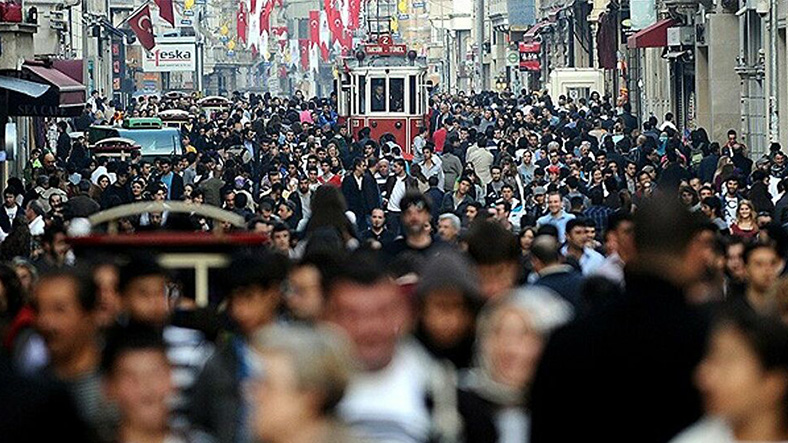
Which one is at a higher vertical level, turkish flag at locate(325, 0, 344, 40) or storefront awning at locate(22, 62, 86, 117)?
turkish flag at locate(325, 0, 344, 40)

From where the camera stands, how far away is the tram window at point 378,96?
156 feet

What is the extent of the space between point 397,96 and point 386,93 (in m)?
0.27

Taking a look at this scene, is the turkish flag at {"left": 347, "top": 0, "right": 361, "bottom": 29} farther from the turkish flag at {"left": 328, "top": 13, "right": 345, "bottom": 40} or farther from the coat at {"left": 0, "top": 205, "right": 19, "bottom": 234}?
the coat at {"left": 0, "top": 205, "right": 19, "bottom": 234}

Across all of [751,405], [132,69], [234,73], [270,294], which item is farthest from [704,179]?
[234,73]

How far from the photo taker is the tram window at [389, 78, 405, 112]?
4750cm

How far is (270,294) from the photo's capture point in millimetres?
8781

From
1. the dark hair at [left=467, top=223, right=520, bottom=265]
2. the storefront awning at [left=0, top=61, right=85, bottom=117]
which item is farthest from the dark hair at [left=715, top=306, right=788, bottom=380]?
the storefront awning at [left=0, top=61, right=85, bottom=117]

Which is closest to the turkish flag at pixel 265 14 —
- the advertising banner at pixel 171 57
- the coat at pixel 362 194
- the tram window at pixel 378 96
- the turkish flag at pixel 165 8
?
the advertising banner at pixel 171 57

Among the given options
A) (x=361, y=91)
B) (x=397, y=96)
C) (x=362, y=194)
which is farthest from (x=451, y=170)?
(x=361, y=91)

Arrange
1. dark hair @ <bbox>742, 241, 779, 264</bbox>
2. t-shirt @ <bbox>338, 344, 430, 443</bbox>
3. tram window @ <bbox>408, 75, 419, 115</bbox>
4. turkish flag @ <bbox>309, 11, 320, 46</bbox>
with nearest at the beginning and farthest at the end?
1. t-shirt @ <bbox>338, 344, 430, 443</bbox>
2. dark hair @ <bbox>742, 241, 779, 264</bbox>
3. tram window @ <bbox>408, 75, 419, 115</bbox>
4. turkish flag @ <bbox>309, 11, 320, 46</bbox>

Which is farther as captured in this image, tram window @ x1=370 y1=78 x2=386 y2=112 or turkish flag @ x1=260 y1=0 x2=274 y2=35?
turkish flag @ x1=260 y1=0 x2=274 y2=35

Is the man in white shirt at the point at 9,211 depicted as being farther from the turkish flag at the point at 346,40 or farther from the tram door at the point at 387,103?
the turkish flag at the point at 346,40

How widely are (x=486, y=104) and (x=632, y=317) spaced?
5957 cm

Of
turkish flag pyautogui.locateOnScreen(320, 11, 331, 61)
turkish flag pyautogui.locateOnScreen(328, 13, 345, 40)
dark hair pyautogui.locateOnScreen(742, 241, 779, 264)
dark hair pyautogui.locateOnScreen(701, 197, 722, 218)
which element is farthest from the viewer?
turkish flag pyautogui.locateOnScreen(320, 11, 331, 61)
